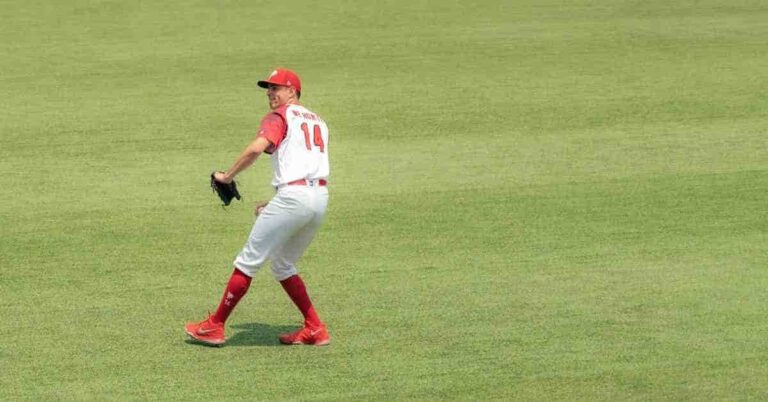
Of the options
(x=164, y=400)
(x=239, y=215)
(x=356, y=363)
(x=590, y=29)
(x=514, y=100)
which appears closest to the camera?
(x=164, y=400)

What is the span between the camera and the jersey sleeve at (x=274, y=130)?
876cm

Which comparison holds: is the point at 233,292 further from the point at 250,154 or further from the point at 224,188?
the point at 250,154

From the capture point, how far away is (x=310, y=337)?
9086 mm

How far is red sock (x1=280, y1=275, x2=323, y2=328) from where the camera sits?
9102 mm

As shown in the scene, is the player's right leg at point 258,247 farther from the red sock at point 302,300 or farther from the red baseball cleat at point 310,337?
the red baseball cleat at point 310,337

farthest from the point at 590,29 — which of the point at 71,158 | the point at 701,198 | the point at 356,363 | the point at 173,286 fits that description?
the point at 356,363

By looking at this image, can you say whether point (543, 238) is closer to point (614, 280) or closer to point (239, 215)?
point (614, 280)

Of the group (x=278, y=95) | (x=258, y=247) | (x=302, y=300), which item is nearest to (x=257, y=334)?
(x=302, y=300)

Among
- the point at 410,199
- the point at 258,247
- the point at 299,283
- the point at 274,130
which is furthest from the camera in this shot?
the point at 410,199

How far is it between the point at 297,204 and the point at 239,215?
389 cm

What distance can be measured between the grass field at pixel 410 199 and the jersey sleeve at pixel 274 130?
139 centimetres

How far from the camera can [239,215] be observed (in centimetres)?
1265

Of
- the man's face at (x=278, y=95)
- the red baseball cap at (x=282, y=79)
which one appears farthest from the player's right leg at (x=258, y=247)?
the red baseball cap at (x=282, y=79)

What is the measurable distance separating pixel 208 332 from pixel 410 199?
13.8 ft
